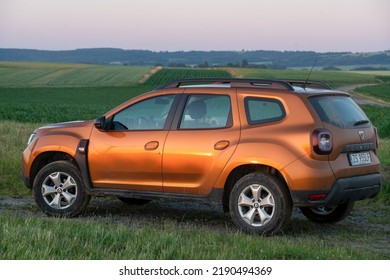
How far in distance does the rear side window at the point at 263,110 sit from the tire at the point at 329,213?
1646mm

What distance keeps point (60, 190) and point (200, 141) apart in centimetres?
197

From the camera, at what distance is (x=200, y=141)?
8.91 m

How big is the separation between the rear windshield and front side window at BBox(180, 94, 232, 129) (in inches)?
38.0

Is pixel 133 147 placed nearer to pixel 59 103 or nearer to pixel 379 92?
pixel 59 103

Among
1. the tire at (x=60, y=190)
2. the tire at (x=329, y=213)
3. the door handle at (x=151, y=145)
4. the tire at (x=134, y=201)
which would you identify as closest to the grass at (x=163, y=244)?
the tire at (x=329, y=213)

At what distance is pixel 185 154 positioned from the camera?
899 cm

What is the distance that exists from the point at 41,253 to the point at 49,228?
1.41 m

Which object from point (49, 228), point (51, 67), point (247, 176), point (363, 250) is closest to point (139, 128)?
point (247, 176)

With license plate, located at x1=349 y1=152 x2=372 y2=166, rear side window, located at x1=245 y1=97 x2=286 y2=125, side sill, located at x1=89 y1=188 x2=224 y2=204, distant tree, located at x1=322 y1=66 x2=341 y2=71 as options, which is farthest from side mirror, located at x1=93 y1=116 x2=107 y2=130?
distant tree, located at x1=322 y1=66 x2=341 y2=71

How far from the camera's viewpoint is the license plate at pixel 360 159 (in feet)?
28.1

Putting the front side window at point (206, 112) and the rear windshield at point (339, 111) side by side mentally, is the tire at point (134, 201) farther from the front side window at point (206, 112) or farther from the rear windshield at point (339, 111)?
the rear windshield at point (339, 111)

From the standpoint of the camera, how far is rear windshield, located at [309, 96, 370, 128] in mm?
8523

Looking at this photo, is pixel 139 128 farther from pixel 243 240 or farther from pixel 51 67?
pixel 51 67

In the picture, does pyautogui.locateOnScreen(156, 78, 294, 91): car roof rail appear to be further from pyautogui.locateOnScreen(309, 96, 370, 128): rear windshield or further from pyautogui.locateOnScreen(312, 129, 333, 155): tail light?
pyautogui.locateOnScreen(312, 129, 333, 155): tail light
